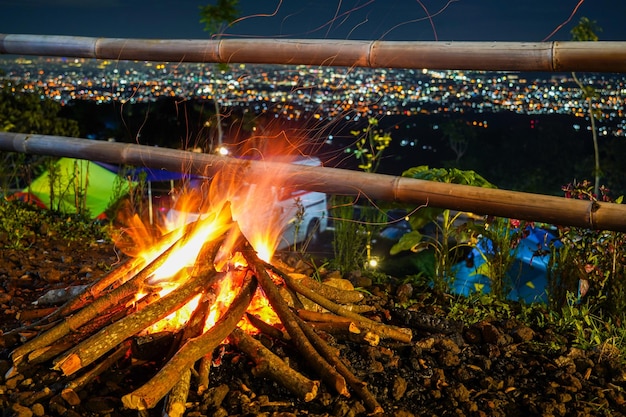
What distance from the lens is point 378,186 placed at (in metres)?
3.12

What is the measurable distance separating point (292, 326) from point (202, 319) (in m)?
0.33

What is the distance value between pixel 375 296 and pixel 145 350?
1194mm

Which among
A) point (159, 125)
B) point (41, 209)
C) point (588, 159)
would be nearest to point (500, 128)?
point (588, 159)

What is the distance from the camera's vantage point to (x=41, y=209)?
481 centimetres

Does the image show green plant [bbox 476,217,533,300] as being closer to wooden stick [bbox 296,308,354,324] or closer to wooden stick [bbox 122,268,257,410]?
wooden stick [bbox 296,308,354,324]

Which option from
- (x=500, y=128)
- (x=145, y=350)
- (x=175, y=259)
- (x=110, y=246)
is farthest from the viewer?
(x=500, y=128)

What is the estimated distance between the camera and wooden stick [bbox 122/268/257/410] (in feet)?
6.93

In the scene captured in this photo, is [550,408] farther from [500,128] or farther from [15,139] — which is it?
[500,128]

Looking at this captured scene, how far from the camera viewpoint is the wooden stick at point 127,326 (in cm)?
229

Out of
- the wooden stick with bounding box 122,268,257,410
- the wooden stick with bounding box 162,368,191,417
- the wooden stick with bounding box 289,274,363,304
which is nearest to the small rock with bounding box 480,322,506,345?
the wooden stick with bounding box 289,274,363,304

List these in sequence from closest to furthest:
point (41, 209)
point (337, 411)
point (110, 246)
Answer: point (337, 411) → point (110, 246) → point (41, 209)

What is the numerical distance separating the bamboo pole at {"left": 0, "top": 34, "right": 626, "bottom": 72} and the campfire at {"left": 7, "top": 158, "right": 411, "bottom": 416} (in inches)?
30.0

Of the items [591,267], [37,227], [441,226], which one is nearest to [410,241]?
[441,226]

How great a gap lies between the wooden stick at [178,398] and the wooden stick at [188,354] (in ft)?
0.14
